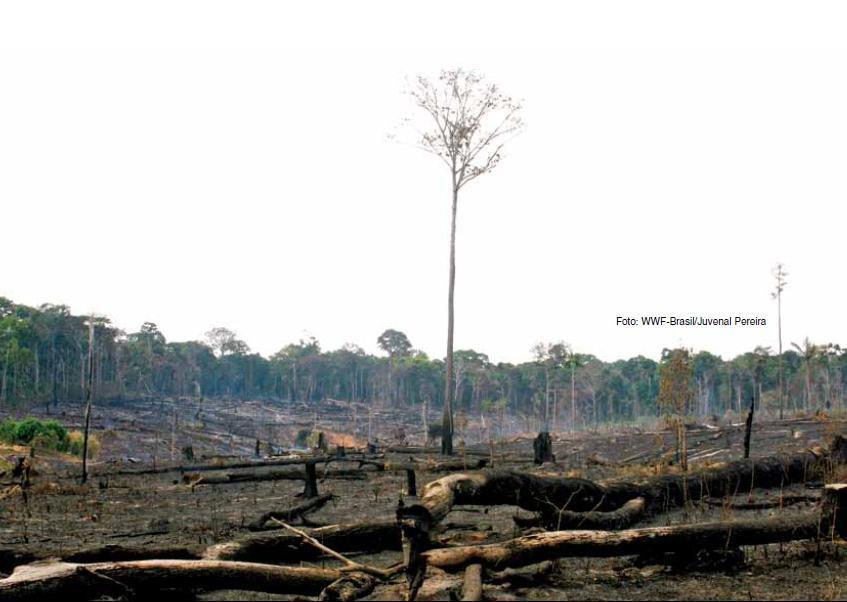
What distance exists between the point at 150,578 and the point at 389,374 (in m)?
96.1

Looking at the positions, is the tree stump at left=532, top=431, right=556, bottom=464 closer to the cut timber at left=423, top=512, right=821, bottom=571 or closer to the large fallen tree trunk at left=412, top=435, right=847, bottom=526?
the large fallen tree trunk at left=412, top=435, right=847, bottom=526

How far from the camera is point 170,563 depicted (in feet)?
20.0

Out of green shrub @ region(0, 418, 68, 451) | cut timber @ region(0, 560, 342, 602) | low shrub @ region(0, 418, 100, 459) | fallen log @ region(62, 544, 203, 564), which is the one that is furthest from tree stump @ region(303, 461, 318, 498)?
low shrub @ region(0, 418, 100, 459)

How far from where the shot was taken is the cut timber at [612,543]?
6.33 metres

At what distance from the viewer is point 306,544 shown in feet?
24.0

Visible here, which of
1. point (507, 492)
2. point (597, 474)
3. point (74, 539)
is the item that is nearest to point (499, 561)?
point (507, 492)

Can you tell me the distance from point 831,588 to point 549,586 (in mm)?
2135

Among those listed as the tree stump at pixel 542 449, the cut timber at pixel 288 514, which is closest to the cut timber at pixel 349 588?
the cut timber at pixel 288 514

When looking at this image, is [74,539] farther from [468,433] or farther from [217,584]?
[468,433]

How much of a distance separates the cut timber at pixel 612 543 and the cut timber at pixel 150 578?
1.05m

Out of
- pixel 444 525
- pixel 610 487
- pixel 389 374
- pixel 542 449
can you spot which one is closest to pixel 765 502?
pixel 610 487

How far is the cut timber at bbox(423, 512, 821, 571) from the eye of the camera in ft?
20.8

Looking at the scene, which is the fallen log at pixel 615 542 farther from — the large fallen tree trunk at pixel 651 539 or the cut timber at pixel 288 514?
the cut timber at pixel 288 514

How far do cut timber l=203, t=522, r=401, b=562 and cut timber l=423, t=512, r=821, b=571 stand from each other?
1500mm
